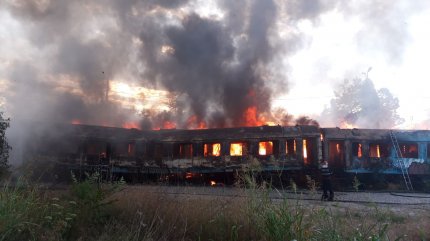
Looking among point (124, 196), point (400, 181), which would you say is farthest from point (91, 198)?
point (400, 181)

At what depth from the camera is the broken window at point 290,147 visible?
67.6 feet

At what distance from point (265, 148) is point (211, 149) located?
10.9 ft

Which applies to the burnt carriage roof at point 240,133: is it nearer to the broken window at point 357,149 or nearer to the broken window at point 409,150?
the broken window at point 357,149

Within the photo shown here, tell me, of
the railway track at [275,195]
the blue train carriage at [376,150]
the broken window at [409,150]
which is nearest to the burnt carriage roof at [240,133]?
the blue train carriage at [376,150]

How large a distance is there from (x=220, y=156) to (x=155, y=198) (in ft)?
50.0

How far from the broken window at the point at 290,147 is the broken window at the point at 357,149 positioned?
3.63 metres

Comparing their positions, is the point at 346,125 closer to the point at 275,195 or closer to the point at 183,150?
the point at 183,150

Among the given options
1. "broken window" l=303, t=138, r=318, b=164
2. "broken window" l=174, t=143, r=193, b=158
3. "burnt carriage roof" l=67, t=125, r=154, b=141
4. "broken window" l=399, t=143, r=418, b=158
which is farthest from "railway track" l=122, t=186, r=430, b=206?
"burnt carriage roof" l=67, t=125, r=154, b=141

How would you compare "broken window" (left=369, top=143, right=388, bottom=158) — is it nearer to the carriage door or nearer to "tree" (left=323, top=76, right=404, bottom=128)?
the carriage door

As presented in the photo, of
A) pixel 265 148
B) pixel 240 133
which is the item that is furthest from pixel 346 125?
pixel 240 133

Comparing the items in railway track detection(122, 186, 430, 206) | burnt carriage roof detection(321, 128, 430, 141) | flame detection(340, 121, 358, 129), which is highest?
flame detection(340, 121, 358, 129)

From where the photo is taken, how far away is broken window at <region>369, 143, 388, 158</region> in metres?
21.3

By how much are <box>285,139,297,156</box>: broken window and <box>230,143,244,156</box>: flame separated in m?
2.64

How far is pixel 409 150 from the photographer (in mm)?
21188
